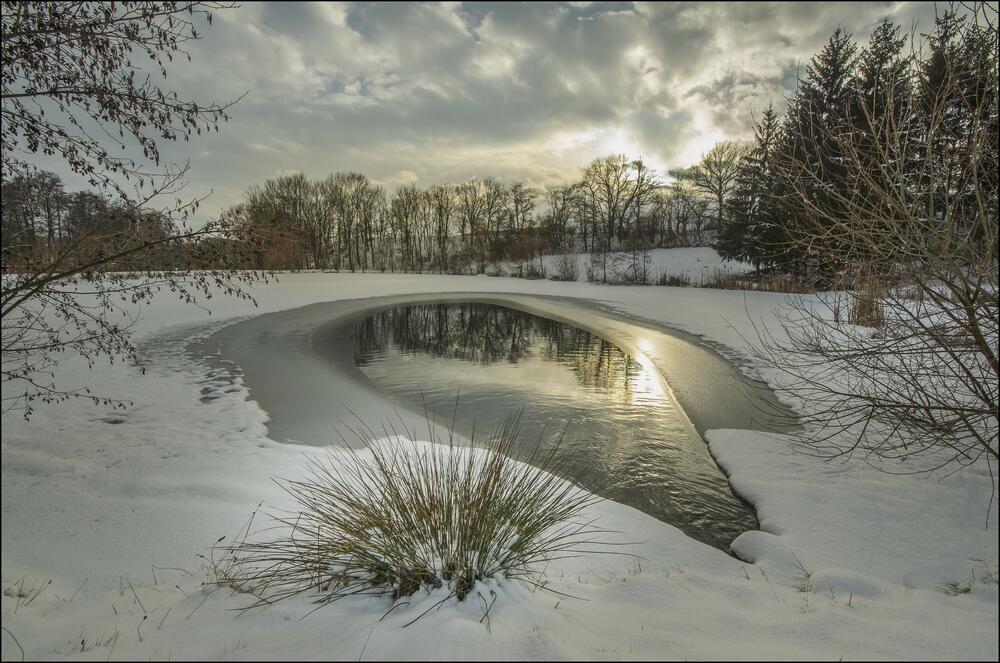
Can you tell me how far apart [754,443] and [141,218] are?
754 cm

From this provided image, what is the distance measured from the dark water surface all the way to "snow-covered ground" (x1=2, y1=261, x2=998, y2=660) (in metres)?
0.39

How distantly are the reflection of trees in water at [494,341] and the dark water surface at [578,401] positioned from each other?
35 millimetres

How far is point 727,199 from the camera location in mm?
32281

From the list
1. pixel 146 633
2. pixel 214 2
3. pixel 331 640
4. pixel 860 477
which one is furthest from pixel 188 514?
pixel 860 477

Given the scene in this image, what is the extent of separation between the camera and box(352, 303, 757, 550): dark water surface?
16.7 ft

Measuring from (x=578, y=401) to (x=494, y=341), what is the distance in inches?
249

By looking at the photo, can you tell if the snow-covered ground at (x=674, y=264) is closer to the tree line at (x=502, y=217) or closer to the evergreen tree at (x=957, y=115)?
the tree line at (x=502, y=217)

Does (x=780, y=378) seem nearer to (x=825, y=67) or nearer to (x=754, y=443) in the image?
(x=754, y=443)

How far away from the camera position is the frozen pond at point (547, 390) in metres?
5.51

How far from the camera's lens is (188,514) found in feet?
13.3

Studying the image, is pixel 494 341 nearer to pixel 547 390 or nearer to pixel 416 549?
pixel 547 390

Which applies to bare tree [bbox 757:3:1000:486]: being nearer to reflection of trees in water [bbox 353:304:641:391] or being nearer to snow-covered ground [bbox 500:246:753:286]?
reflection of trees in water [bbox 353:304:641:391]

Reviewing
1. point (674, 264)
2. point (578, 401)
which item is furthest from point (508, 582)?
point (674, 264)

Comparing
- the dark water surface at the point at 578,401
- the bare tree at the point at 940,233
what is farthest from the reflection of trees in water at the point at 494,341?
the bare tree at the point at 940,233
